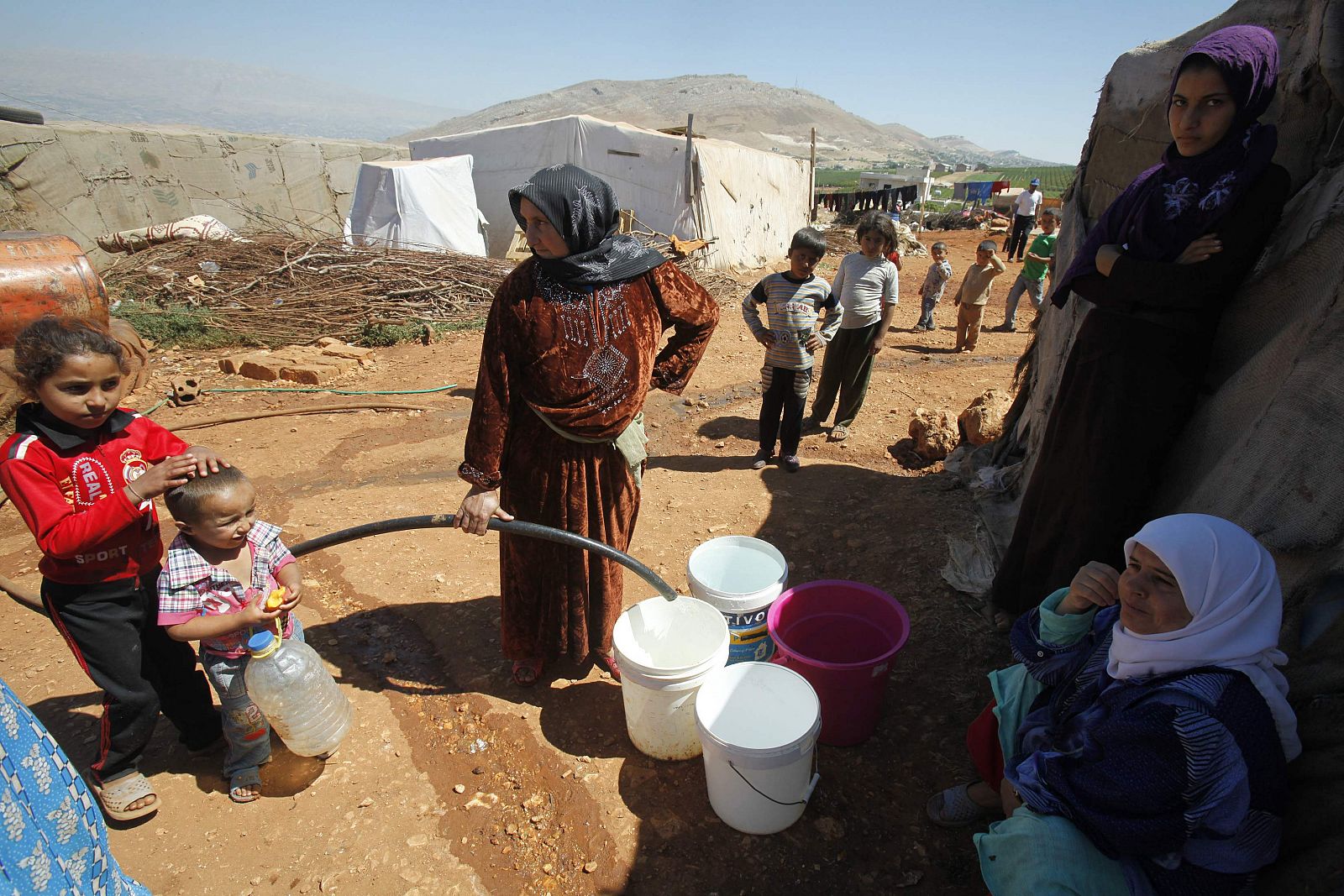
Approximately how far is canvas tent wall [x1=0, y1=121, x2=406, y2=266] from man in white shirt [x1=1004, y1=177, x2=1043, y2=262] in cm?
1593

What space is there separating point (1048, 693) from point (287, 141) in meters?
17.1

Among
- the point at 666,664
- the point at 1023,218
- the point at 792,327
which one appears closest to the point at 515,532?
the point at 666,664

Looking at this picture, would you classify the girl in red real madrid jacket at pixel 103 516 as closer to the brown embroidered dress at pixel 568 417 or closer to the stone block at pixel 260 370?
the brown embroidered dress at pixel 568 417

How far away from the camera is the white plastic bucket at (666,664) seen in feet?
7.16

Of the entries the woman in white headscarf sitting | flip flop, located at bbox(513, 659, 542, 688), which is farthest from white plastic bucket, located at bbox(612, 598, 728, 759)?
the woman in white headscarf sitting

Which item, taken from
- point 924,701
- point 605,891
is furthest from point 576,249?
point 924,701

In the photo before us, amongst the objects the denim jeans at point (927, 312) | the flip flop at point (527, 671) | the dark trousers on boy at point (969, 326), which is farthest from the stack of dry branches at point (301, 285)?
the flip flop at point (527, 671)

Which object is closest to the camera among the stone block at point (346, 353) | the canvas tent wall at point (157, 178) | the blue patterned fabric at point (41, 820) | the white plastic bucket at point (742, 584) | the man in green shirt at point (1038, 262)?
the blue patterned fabric at point (41, 820)

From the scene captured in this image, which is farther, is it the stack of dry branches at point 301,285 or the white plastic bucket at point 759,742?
the stack of dry branches at point 301,285

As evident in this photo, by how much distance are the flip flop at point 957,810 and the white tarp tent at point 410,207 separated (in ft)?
37.9

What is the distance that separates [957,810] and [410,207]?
488 inches

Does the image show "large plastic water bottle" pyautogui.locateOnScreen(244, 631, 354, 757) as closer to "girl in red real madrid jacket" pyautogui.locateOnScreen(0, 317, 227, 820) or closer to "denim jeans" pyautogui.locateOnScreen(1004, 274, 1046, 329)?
"girl in red real madrid jacket" pyautogui.locateOnScreen(0, 317, 227, 820)

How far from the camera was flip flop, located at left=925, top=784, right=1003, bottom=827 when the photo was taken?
206 cm

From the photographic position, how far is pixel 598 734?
2.54 m
